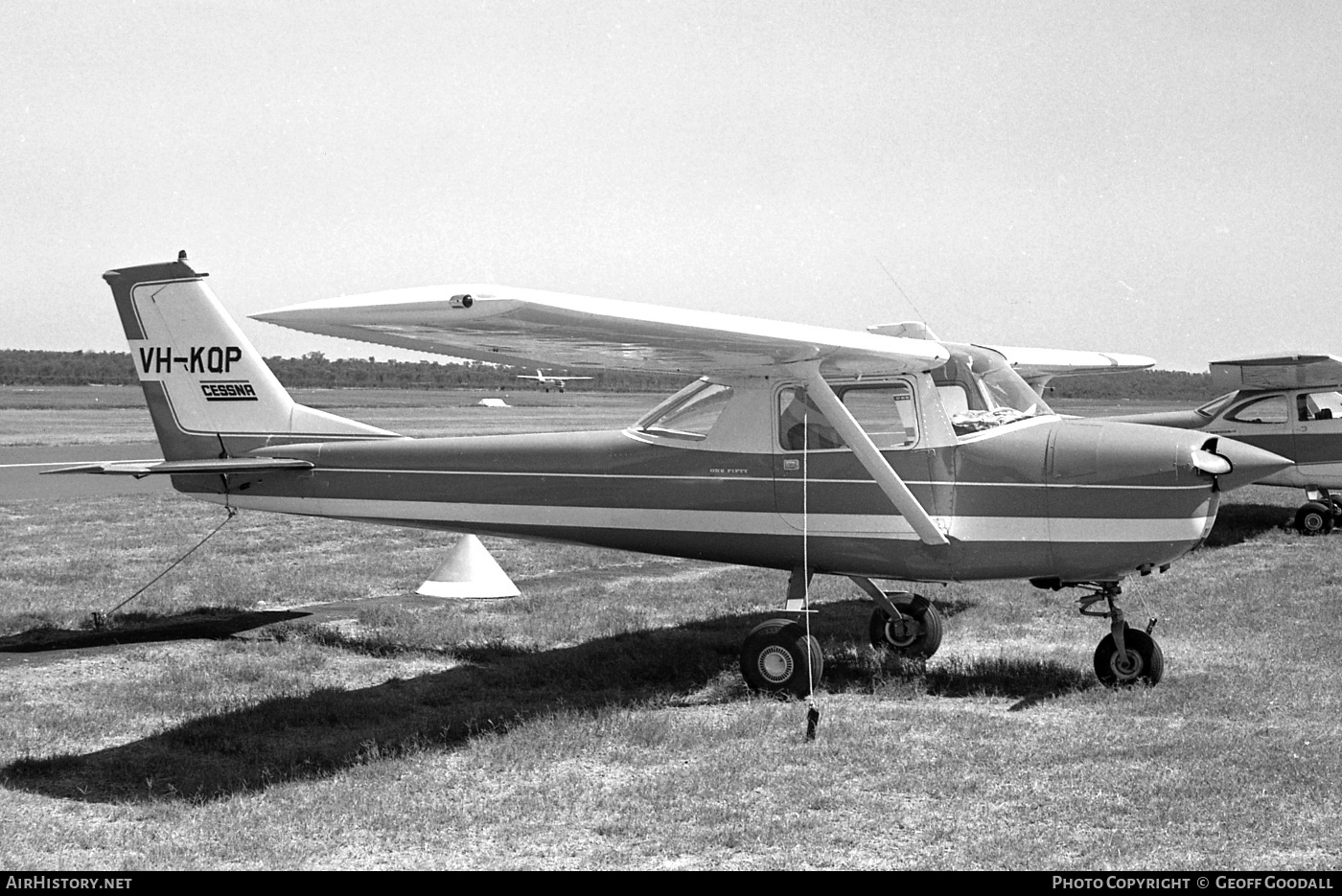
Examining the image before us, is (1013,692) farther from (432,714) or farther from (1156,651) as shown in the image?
(432,714)

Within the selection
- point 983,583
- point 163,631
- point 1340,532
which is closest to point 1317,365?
point 1340,532

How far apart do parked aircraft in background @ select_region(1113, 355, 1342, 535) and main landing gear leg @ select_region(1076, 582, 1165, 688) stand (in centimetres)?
1039

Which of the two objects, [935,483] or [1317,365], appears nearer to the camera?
[935,483]

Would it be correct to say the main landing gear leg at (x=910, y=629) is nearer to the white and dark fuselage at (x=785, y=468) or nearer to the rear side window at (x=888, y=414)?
the white and dark fuselage at (x=785, y=468)

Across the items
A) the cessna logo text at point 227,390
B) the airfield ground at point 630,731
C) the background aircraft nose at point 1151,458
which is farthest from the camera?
the cessna logo text at point 227,390

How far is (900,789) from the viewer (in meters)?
5.61

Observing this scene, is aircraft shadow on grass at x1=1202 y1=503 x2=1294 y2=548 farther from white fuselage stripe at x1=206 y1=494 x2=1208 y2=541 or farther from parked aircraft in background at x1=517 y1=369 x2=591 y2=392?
parked aircraft in background at x1=517 y1=369 x2=591 y2=392

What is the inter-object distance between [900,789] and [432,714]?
3.02 m

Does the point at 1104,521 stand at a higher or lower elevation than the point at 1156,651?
higher

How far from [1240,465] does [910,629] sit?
9.07 ft

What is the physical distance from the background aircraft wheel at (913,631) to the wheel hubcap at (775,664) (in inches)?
66.7

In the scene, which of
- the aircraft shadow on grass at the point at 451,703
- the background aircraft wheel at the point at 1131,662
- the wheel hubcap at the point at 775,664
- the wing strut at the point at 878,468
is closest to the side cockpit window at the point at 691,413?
the wing strut at the point at 878,468

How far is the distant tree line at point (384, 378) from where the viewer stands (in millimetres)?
89250

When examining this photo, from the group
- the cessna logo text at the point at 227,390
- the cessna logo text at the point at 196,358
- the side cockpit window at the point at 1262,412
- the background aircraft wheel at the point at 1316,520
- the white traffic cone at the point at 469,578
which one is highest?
the cessna logo text at the point at 196,358
